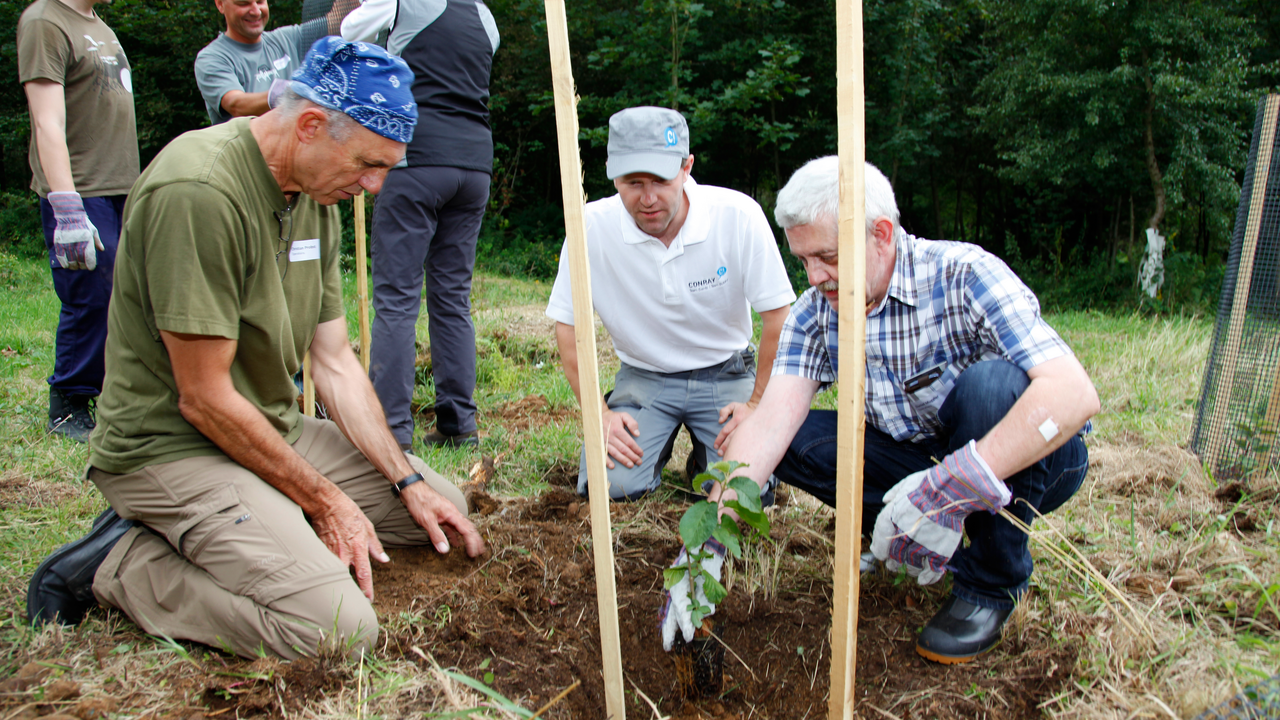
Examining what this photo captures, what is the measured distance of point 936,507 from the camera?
1788 millimetres

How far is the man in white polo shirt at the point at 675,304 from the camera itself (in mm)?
2844

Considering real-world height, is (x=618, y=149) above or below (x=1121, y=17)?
below

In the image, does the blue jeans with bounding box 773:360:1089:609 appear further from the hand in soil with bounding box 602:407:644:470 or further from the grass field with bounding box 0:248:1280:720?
the hand in soil with bounding box 602:407:644:470

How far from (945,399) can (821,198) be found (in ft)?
2.15

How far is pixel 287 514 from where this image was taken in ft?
6.43

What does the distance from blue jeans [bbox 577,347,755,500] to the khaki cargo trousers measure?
1.28 metres

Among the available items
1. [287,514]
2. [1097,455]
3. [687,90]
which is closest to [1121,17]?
[687,90]

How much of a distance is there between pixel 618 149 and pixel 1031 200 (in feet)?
46.6

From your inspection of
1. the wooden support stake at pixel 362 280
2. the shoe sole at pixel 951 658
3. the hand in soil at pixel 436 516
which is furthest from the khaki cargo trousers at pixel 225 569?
the shoe sole at pixel 951 658

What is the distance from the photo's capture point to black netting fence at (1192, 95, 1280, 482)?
3008 mm

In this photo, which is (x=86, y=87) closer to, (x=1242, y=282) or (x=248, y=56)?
(x=248, y=56)

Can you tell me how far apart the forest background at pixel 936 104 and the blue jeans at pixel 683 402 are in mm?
8121

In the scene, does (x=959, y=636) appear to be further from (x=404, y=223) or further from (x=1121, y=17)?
(x=1121, y=17)

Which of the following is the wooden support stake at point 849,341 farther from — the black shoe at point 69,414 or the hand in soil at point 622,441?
the black shoe at point 69,414
